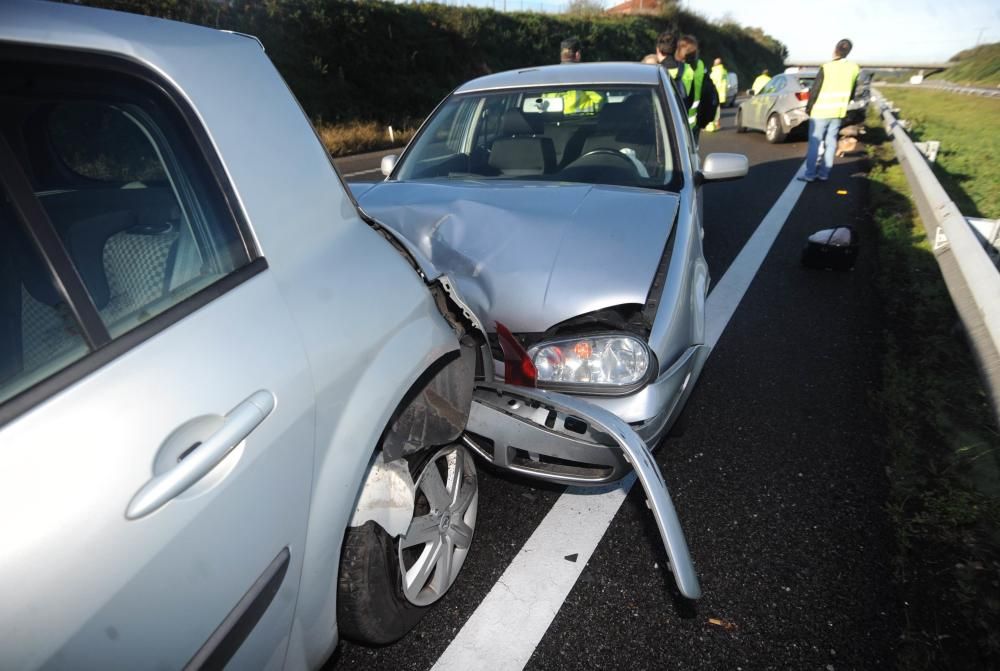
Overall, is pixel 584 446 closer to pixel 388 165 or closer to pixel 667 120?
pixel 667 120

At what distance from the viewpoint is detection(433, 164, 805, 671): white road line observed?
1.74 metres

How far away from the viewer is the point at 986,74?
50094 millimetres

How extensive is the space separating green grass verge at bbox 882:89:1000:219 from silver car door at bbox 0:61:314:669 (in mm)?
8035

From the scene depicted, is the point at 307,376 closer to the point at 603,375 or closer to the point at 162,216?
the point at 162,216

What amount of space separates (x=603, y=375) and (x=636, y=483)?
75cm

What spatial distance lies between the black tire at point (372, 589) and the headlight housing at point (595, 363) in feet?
2.00

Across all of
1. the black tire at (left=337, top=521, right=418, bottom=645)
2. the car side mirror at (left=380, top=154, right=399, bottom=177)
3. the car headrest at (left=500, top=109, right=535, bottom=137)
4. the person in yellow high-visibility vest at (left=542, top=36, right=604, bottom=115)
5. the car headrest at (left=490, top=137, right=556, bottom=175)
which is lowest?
the black tire at (left=337, top=521, right=418, bottom=645)

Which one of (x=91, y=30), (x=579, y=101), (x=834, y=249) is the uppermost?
(x=91, y=30)

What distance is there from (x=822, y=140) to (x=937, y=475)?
7.57 meters

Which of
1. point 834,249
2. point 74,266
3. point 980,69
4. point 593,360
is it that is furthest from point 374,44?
point 980,69

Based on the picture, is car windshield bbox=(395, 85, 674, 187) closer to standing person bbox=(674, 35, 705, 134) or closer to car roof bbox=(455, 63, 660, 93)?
car roof bbox=(455, 63, 660, 93)

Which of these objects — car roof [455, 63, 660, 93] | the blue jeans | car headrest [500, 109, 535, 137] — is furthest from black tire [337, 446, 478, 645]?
the blue jeans

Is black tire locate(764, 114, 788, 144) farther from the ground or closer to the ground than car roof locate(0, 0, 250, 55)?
closer to the ground

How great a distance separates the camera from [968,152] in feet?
35.1
